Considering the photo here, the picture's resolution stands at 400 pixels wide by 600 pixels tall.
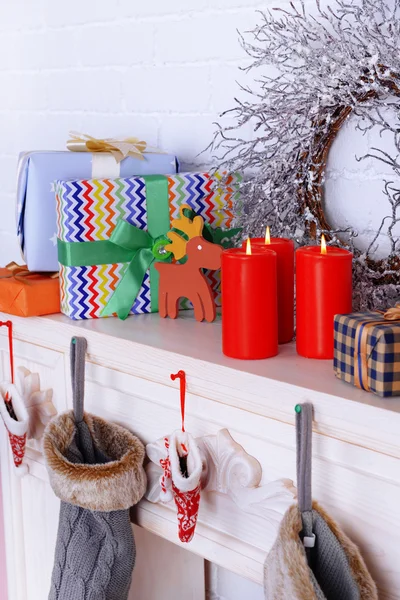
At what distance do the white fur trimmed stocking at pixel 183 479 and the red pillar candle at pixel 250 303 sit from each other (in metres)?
0.14

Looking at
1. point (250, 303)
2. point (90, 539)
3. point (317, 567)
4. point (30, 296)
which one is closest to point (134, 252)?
point (30, 296)

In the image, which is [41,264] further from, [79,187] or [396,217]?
[396,217]

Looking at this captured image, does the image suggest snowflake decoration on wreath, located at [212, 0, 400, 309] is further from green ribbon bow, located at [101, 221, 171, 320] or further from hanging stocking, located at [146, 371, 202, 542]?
hanging stocking, located at [146, 371, 202, 542]

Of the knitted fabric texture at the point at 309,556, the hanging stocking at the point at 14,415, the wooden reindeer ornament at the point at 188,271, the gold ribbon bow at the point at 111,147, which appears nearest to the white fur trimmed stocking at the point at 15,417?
the hanging stocking at the point at 14,415

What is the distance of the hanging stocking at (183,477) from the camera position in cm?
94

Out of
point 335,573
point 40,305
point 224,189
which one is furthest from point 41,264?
point 335,573

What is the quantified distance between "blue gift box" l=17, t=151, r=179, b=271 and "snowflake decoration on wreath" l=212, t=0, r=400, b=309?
0.17 metres

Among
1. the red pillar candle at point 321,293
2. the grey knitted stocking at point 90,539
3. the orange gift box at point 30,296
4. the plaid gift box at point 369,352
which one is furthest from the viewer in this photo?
the orange gift box at point 30,296

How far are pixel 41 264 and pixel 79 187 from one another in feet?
0.55

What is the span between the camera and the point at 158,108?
138cm

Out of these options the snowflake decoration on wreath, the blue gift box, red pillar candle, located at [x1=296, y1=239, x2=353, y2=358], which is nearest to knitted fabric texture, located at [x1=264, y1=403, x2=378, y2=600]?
red pillar candle, located at [x1=296, y1=239, x2=353, y2=358]

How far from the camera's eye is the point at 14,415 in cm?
121

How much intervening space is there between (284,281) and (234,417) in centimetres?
19

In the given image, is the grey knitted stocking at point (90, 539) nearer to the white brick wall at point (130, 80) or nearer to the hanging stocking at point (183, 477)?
the hanging stocking at point (183, 477)
